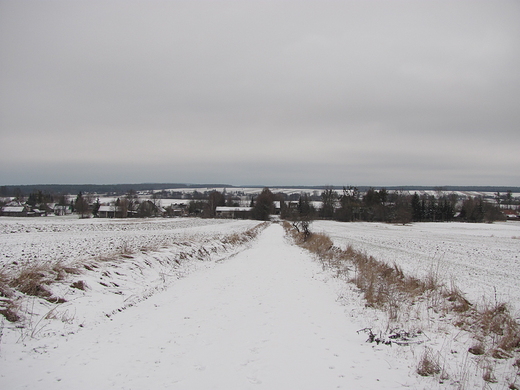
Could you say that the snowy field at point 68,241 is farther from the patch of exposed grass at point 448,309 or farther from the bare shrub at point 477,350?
the bare shrub at point 477,350

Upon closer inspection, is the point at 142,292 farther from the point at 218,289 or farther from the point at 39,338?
the point at 39,338

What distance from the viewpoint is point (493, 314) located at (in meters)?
6.82

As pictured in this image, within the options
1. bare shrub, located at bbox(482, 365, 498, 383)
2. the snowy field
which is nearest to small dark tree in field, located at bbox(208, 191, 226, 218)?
the snowy field

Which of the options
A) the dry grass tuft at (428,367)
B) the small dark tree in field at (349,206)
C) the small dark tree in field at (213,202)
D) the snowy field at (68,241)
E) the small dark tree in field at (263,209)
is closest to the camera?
the dry grass tuft at (428,367)

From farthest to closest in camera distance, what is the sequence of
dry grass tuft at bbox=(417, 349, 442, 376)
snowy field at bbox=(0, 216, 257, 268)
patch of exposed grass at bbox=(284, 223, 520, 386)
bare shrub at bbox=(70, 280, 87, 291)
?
snowy field at bbox=(0, 216, 257, 268) → bare shrub at bbox=(70, 280, 87, 291) → patch of exposed grass at bbox=(284, 223, 520, 386) → dry grass tuft at bbox=(417, 349, 442, 376)

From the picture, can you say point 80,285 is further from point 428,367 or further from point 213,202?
point 213,202

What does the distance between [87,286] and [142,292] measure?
5.22 feet

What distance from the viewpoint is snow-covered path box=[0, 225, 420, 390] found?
4.45m

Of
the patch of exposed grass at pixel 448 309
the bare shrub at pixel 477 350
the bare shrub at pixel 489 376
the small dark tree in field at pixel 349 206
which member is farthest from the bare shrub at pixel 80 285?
the small dark tree in field at pixel 349 206

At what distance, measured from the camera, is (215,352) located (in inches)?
213

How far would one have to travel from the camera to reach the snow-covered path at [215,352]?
14.6ft

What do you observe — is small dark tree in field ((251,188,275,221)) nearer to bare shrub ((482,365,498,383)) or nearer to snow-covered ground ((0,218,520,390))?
snow-covered ground ((0,218,520,390))

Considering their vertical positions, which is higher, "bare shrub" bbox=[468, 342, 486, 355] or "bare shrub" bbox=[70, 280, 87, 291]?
"bare shrub" bbox=[70, 280, 87, 291]

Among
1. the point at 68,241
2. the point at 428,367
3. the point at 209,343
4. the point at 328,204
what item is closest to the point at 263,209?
the point at 328,204
